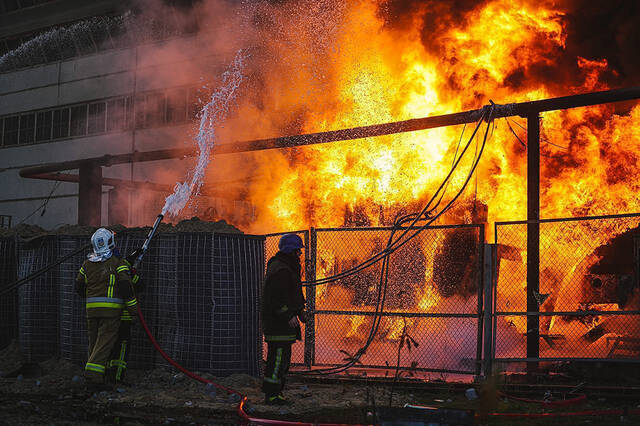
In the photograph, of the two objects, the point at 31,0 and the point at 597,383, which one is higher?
the point at 31,0

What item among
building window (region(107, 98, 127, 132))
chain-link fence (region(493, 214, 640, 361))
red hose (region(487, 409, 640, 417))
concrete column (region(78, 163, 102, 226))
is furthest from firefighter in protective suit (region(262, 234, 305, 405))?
building window (region(107, 98, 127, 132))

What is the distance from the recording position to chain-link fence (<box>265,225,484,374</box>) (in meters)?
10.1

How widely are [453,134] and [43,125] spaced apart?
18114 millimetres

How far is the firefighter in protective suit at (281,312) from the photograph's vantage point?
6797mm

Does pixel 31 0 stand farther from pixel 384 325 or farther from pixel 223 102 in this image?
pixel 384 325

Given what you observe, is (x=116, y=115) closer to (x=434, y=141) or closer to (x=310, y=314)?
(x=434, y=141)

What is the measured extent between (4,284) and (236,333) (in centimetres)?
408

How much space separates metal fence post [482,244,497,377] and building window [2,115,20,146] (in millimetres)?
23099

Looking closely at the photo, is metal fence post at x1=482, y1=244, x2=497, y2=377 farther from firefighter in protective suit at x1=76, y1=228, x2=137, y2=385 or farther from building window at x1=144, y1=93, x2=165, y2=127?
building window at x1=144, y1=93, x2=165, y2=127

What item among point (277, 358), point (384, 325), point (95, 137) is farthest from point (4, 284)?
point (95, 137)

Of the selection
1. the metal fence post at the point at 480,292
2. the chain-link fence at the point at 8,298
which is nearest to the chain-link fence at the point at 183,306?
the chain-link fence at the point at 8,298

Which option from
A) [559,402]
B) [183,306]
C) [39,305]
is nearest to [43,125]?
[39,305]

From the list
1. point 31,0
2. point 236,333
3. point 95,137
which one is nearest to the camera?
point 236,333

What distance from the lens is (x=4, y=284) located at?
9.48 metres
